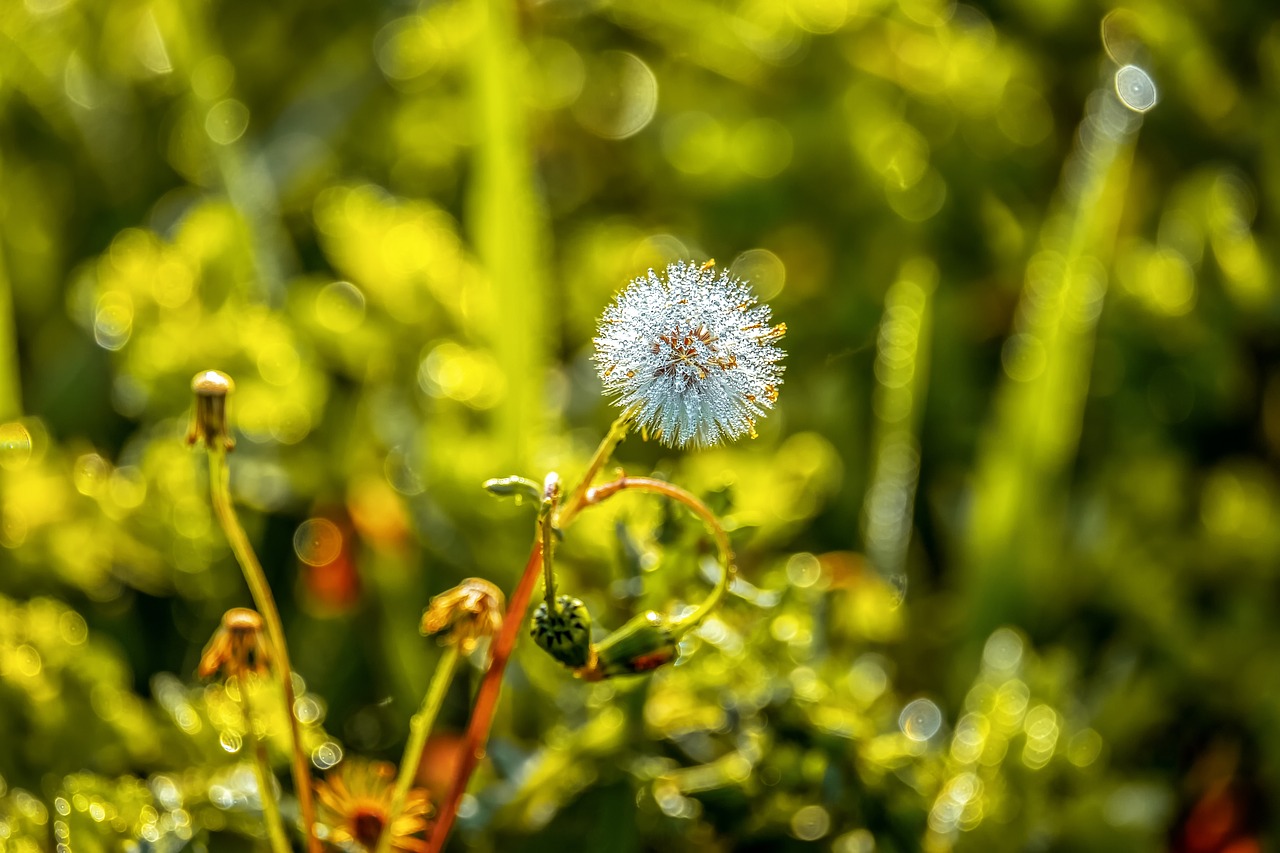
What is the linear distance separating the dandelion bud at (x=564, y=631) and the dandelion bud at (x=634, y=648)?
25mm

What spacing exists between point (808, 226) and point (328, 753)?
1.99 ft

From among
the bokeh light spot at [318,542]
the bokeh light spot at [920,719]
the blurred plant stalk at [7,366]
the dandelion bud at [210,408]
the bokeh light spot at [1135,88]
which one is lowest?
the dandelion bud at [210,408]

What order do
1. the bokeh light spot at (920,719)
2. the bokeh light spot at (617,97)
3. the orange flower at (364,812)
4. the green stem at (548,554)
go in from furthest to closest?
1. the bokeh light spot at (617,97)
2. the bokeh light spot at (920,719)
3. the orange flower at (364,812)
4. the green stem at (548,554)

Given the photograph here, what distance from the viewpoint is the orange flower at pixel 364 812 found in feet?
2.03

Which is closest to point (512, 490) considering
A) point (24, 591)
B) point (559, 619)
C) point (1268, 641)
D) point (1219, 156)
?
point (559, 619)

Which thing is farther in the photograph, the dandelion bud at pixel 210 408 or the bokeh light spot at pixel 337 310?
the bokeh light spot at pixel 337 310

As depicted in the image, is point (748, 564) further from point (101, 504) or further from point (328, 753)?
point (101, 504)

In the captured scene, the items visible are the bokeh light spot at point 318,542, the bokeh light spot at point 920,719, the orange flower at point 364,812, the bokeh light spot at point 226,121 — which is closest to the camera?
the orange flower at point 364,812

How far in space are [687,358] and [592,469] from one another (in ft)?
0.19

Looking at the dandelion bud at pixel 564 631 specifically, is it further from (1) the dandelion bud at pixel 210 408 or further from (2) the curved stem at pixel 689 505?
(1) the dandelion bud at pixel 210 408

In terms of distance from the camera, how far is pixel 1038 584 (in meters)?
0.89

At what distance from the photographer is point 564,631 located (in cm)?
51

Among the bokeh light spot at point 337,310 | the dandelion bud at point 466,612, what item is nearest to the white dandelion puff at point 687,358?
the dandelion bud at point 466,612

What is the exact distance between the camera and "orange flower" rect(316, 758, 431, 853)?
619mm
